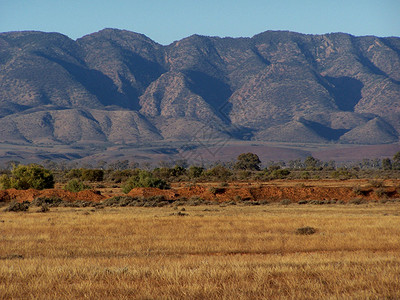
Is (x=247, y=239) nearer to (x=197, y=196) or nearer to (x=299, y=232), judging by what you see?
(x=299, y=232)

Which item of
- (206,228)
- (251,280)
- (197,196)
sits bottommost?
(197,196)

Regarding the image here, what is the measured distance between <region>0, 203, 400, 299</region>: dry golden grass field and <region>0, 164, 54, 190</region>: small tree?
72.8 feet

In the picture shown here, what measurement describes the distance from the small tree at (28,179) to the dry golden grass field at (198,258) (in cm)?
2218

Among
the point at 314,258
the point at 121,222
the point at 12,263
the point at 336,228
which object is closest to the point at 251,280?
the point at 314,258

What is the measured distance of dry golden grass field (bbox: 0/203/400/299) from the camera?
10117mm

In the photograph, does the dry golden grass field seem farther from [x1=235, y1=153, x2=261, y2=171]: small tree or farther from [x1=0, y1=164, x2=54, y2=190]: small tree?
[x1=235, y1=153, x2=261, y2=171]: small tree

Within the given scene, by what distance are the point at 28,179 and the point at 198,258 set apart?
35.9 metres

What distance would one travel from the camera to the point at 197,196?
4175 cm

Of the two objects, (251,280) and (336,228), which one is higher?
(251,280)

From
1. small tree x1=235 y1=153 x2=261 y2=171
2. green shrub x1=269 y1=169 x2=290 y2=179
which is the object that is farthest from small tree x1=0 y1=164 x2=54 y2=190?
small tree x1=235 y1=153 x2=261 y2=171

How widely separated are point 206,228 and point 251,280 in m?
10.7

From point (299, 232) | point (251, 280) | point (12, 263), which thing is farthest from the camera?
point (299, 232)

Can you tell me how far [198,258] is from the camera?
47.1 ft

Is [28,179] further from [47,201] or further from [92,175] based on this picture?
[92,175]
